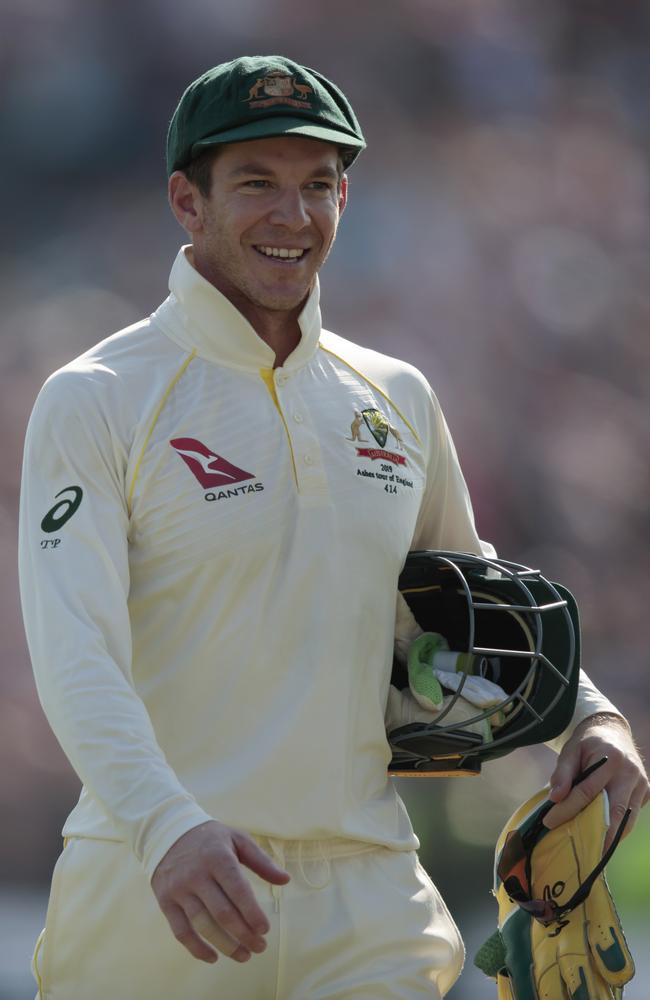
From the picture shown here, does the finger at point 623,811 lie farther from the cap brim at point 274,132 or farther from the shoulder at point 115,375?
the cap brim at point 274,132

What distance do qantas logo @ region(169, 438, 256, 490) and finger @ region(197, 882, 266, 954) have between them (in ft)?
2.04

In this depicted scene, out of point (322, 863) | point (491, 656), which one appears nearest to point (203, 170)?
point (491, 656)

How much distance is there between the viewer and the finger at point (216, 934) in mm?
1371

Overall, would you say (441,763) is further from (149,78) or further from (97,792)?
(149,78)

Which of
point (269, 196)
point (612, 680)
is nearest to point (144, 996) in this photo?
point (269, 196)

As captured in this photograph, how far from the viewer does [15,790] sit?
5109 mm

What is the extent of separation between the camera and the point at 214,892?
1365 mm

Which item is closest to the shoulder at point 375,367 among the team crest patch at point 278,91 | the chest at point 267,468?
the chest at point 267,468

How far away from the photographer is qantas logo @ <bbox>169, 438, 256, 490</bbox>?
1858 mm

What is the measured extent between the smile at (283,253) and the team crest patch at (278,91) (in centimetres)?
19

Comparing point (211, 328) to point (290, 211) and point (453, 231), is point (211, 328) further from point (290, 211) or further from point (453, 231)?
point (453, 231)

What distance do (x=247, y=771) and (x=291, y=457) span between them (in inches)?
16.4

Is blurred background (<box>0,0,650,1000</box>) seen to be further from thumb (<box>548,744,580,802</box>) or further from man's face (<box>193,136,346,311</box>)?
man's face (<box>193,136,346,311</box>)

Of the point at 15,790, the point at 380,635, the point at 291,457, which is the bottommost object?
the point at 15,790
